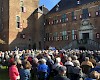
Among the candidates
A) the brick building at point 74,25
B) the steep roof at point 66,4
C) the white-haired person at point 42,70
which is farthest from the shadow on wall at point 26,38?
the white-haired person at point 42,70

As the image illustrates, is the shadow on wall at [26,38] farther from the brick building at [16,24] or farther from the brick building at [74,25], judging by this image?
the brick building at [74,25]

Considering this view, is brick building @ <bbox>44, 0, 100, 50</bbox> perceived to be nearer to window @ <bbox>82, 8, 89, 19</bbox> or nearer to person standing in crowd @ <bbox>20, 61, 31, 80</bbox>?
window @ <bbox>82, 8, 89, 19</bbox>

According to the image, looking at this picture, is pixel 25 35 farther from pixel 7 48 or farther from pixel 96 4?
pixel 96 4

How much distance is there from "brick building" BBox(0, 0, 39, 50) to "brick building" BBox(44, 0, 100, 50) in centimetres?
315

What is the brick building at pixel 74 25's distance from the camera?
95.6 ft

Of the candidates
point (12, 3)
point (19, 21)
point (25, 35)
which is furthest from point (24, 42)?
point (12, 3)

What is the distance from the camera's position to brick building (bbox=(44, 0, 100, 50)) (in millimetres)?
29141

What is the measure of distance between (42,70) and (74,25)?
2371cm

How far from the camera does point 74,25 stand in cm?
3234

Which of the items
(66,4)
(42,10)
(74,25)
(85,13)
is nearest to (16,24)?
(42,10)

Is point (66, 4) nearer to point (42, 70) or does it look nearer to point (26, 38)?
point (26, 38)

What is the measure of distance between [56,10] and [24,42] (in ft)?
25.2

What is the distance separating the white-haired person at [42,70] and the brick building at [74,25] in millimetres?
19101

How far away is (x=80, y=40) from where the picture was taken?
29.7 meters
